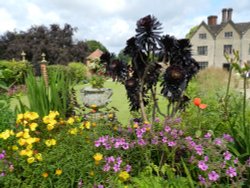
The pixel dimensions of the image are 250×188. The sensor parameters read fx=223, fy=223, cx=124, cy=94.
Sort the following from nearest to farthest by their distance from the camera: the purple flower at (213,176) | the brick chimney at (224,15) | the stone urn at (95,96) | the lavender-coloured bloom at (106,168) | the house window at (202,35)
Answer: the purple flower at (213,176) → the lavender-coloured bloom at (106,168) → the stone urn at (95,96) → the house window at (202,35) → the brick chimney at (224,15)

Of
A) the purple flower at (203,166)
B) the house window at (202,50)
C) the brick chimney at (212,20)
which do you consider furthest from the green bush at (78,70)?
the brick chimney at (212,20)

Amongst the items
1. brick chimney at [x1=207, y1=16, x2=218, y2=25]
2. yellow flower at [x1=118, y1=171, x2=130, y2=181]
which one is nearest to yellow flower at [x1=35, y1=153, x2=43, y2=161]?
yellow flower at [x1=118, y1=171, x2=130, y2=181]

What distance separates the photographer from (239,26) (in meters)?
36.0

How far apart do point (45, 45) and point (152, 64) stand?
2594cm

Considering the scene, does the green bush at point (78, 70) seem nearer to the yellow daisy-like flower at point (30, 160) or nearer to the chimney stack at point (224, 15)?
the yellow daisy-like flower at point (30, 160)

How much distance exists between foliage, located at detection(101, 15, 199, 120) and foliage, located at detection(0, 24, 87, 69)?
24563mm

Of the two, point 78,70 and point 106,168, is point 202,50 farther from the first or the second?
point 106,168

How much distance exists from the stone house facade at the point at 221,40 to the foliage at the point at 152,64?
33.7m

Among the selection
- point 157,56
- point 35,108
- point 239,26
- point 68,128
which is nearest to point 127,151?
point 68,128

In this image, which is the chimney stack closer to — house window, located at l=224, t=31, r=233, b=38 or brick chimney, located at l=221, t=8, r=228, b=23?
brick chimney, located at l=221, t=8, r=228, b=23

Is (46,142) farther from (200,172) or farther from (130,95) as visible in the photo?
(200,172)

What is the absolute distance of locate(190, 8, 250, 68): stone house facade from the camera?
34344 millimetres

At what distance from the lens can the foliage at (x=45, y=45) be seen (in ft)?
85.6

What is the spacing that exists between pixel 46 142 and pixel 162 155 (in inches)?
43.3
